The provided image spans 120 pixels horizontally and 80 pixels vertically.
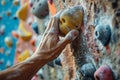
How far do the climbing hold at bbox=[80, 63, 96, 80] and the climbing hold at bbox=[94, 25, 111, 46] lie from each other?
0.43ft

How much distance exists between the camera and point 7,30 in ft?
7.54

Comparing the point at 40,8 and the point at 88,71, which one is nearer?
the point at 88,71

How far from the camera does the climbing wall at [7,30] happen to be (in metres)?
2.26

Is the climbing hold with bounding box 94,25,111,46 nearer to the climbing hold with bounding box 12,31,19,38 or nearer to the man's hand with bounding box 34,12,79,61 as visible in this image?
the man's hand with bounding box 34,12,79,61

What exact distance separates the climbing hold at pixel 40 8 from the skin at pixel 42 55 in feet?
1.51

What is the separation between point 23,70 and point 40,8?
2.24 ft

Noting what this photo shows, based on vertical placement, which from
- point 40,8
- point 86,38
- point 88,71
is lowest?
point 88,71

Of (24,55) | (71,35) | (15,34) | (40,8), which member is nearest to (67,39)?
(71,35)

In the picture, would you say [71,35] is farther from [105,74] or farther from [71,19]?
[105,74]

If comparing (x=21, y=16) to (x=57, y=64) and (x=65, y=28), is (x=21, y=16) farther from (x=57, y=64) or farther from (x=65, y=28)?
(x=65, y=28)

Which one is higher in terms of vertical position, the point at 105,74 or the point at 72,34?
the point at 72,34

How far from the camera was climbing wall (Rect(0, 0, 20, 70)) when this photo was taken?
226 cm

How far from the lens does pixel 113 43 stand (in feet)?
3.43

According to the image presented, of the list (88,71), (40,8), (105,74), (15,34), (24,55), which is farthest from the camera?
(15,34)
